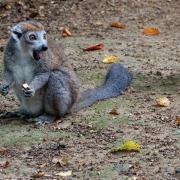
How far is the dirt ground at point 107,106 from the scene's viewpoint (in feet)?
20.3

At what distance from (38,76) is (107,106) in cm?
97

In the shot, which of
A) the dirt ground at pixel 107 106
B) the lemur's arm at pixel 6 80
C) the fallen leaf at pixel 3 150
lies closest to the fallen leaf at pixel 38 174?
the dirt ground at pixel 107 106

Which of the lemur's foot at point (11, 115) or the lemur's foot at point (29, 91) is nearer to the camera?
the lemur's foot at point (29, 91)

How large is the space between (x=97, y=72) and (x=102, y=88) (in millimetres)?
Answer: 840

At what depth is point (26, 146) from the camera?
264 inches

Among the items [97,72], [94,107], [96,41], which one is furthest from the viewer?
[96,41]

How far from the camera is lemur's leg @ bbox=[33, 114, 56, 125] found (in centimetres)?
744

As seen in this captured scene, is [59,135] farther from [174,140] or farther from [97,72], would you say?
[97,72]

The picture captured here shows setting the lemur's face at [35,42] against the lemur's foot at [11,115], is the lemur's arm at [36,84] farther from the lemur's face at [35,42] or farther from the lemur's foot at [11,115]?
the lemur's foot at [11,115]

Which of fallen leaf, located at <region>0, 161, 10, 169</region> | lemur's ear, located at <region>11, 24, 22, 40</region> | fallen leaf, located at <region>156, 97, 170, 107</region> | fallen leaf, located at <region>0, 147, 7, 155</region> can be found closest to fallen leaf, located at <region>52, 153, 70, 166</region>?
fallen leaf, located at <region>0, 161, 10, 169</region>

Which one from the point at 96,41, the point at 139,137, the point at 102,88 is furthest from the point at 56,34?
the point at 139,137

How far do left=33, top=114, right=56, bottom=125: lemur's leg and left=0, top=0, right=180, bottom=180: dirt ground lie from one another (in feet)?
0.28

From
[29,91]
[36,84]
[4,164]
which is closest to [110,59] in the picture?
[36,84]

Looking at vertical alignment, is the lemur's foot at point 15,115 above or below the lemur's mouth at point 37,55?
below
